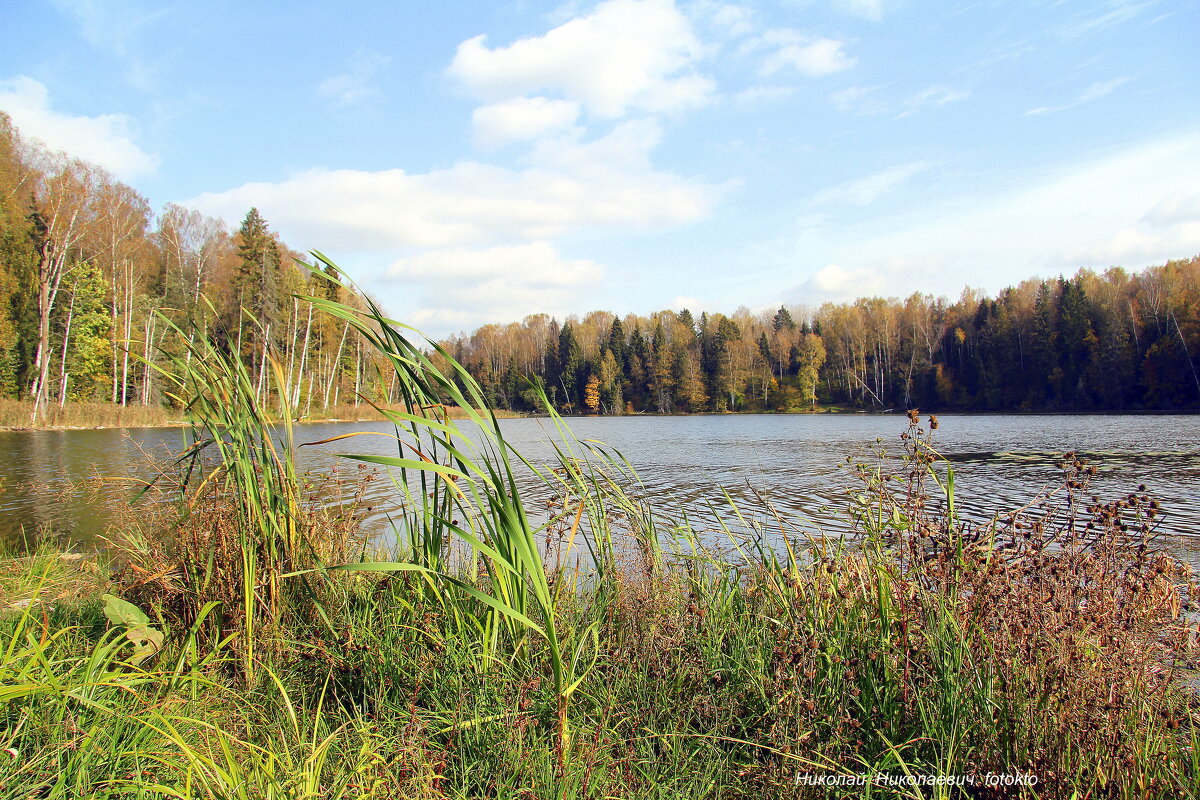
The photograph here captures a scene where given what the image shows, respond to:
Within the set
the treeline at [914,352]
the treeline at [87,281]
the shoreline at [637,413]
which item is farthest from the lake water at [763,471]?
the treeline at [914,352]

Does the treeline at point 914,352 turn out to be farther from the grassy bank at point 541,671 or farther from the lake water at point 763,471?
the grassy bank at point 541,671

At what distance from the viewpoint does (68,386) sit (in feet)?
117

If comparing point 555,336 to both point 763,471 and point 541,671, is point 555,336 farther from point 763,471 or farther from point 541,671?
point 541,671

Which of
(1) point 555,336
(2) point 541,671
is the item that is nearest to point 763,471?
(2) point 541,671

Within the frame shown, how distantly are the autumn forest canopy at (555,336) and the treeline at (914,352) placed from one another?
21cm

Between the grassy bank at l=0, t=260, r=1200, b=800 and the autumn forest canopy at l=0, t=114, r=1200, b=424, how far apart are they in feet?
2.47

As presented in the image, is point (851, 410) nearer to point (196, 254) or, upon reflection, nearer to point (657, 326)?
point (657, 326)

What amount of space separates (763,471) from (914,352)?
59.9 metres

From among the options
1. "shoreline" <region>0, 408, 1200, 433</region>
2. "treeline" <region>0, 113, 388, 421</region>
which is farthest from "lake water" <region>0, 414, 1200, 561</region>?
"treeline" <region>0, 113, 388, 421</region>

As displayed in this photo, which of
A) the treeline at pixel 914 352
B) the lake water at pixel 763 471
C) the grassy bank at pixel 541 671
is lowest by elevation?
the lake water at pixel 763 471

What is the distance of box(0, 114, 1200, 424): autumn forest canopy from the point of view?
27.9 m

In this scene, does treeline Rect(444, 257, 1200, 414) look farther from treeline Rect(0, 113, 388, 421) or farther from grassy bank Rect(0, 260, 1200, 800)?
grassy bank Rect(0, 260, 1200, 800)

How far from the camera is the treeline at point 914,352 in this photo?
52844 millimetres

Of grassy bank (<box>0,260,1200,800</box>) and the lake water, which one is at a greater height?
grassy bank (<box>0,260,1200,800</box>)
